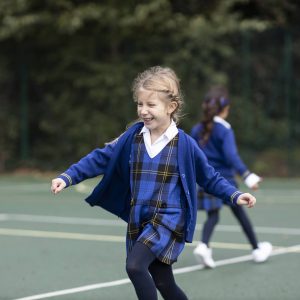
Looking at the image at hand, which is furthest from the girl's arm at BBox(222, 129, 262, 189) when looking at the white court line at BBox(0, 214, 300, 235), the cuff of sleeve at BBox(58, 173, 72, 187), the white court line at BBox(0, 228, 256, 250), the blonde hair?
the cuff of sleeve at BBox(58, 173, 72, 187)

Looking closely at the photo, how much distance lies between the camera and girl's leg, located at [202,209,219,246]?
296 inches

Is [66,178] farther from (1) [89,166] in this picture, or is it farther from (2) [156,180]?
(2) [156,180]

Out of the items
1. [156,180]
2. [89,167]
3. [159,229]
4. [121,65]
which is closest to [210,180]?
[156,180]

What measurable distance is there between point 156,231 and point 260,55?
1259cm

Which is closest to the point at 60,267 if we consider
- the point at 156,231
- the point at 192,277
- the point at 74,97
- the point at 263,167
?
the point at 192,277

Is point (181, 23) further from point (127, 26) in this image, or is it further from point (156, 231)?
point (156, 231)

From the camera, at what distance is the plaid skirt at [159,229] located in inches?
184

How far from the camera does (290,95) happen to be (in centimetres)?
1692

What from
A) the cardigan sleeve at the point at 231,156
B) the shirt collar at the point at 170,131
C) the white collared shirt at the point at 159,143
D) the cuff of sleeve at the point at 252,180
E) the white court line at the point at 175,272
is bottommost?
the white court line at the point at 175,272

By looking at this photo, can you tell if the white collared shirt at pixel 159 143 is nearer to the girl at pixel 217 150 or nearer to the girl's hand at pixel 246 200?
the girl's hand at pixel 246 200

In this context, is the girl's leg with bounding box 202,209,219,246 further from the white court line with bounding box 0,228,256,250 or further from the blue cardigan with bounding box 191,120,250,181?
the white court line with bounding box 0,228,256,250

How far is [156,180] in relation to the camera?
4.74 meters

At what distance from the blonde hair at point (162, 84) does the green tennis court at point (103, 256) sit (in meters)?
1.91

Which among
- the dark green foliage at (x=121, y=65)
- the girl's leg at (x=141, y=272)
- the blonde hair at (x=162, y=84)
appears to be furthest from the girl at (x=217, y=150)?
the dark green foliage at (x=121, y=65)
